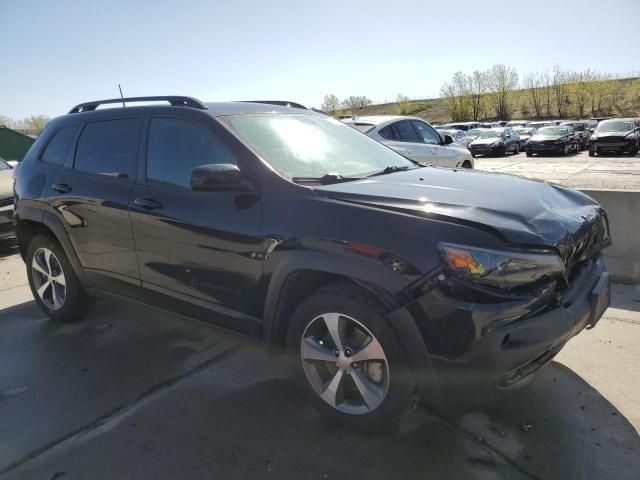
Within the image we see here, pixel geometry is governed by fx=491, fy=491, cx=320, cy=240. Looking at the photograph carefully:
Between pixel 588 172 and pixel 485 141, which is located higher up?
pixel 485 141

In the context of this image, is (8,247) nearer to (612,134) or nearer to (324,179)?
(324,179)

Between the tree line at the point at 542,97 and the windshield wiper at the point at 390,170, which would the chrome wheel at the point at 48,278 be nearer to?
the windshield wiper at the point at 390,170

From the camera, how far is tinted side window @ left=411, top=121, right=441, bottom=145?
364 inches

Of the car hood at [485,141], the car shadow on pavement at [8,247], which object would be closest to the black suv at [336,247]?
the car shadow on pavement at [8,247]

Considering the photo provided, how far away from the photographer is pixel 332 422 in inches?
107

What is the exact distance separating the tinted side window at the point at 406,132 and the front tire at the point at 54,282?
6.08m

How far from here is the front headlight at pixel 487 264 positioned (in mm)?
2188

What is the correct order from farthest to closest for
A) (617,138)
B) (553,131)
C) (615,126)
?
(553,131), (615,126), (617,138)

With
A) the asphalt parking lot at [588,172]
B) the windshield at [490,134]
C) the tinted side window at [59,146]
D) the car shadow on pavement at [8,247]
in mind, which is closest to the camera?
the tinted side window at [59,146]

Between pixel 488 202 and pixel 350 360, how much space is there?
1.09 meters

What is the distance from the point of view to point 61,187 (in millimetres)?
3986

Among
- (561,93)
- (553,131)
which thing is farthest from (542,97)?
(553,131)

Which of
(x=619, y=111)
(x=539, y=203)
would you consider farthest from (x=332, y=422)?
(x=619, y=111)

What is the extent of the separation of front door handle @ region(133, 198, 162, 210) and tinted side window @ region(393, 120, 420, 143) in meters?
6.17
